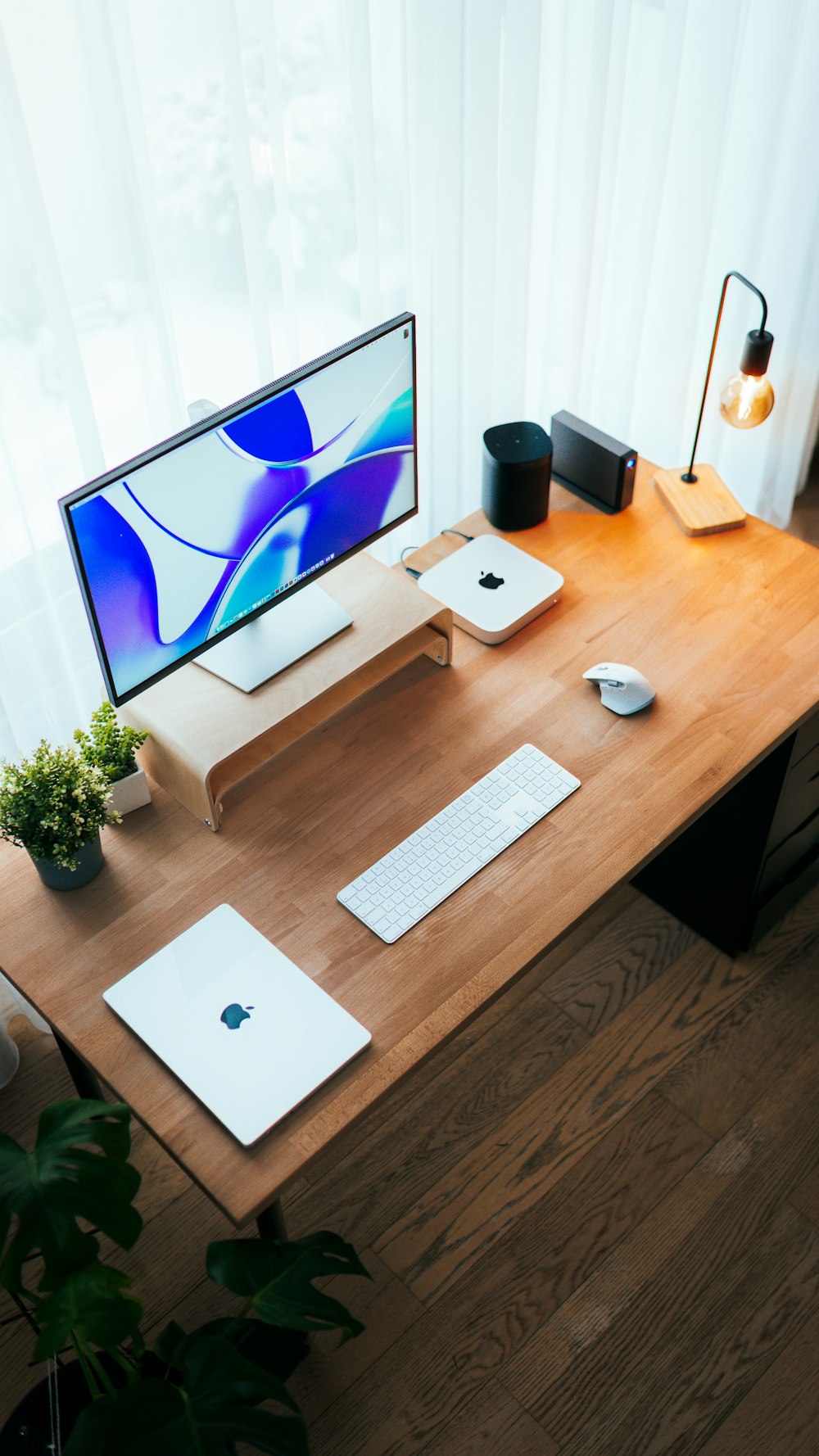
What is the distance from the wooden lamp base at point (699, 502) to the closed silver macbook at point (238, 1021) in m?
1.09

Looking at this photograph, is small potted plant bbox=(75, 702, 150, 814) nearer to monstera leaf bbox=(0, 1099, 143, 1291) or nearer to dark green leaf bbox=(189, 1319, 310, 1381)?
monstera leaf bbox=(0, 1099, 143, 1291)

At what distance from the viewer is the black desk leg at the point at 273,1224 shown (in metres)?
1.56

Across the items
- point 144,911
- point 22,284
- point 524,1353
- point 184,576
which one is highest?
point 22,284

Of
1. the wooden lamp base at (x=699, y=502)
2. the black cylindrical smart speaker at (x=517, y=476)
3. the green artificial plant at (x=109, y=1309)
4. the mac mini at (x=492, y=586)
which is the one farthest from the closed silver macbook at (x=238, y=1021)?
the wooden lamp base at (x=699, y=502)

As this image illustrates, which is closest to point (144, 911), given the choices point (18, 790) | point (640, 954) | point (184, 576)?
point (18, 790)

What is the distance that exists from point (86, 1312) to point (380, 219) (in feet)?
5.79

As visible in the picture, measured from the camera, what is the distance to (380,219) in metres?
2.10

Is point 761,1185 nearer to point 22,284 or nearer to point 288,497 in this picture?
point 288,497

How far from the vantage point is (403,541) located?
101 inches

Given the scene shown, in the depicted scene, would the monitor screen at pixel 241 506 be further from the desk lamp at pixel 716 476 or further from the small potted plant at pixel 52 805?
the desk lamp at pixel 716 476

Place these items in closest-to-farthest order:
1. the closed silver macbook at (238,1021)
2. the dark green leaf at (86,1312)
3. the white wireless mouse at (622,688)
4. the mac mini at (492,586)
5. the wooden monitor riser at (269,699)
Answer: the dark green leaf at (86,1312) < the closed silver macbook at (238,1021) < the wooden monitor riser at (269,699) < the white wireless mouse at (622,688) < the mac mini at (492,586)

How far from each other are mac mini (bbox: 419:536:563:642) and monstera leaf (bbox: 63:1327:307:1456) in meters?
1.10

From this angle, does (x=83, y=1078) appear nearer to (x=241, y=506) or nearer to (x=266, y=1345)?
(x=266, y=1345)

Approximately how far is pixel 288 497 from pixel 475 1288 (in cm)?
132
